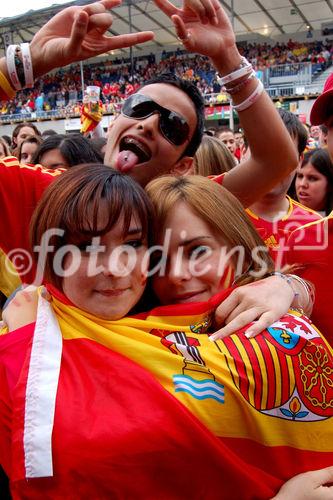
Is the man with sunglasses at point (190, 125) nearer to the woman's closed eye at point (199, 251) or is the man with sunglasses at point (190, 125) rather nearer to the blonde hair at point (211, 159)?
the woman's closed eye at point (199, 251)

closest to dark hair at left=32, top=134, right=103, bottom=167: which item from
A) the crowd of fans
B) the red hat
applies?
the red hat

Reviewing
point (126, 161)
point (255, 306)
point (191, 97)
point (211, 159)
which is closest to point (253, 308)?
point (255, 306)

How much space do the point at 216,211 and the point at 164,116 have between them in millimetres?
589

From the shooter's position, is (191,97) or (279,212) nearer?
(191,97)

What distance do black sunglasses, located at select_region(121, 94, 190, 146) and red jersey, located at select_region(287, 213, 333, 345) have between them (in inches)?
22.4

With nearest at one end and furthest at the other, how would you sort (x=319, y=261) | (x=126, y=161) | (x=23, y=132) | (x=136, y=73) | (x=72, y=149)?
1. (x=319, y=261)
2. (x=126, y=161)
3. (x=72, y=149)
4. (x=23, y=132)
5. (x=136, y=73)

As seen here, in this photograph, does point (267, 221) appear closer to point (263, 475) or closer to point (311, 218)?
point (311, 218)

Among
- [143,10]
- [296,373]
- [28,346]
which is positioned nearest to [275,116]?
[296,373]

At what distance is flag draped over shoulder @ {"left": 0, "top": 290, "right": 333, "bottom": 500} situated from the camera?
0.98 meters

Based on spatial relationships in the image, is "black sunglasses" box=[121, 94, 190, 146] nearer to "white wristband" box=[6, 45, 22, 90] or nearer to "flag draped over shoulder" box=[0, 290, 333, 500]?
"white wristband" box=[6, 45, 22, 90]

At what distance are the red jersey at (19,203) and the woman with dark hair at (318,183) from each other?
9.09ft

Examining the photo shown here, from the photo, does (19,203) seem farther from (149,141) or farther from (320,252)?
(320,252)

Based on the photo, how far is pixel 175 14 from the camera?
1627 millimetres

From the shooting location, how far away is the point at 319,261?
1.65 metres
